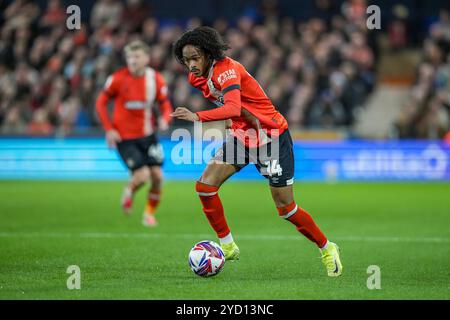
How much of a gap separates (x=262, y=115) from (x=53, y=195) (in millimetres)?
9070

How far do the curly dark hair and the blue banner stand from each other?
442 inches

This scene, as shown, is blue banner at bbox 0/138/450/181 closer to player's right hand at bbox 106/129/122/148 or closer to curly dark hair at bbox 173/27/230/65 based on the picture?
player's right hand at bbox 106/129/122/148

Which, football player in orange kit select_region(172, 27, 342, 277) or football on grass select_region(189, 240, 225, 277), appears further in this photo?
football player in orange kit select_region(172, 27, 342, 277)

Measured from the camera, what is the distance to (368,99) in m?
22.9

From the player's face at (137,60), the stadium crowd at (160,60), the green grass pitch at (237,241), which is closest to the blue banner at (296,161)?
the stadium crowd at (160,60)

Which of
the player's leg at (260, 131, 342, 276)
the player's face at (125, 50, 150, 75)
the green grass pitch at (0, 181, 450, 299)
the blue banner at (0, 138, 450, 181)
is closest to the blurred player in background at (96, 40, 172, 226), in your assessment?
the player's face at (125, 50, 150, 75)

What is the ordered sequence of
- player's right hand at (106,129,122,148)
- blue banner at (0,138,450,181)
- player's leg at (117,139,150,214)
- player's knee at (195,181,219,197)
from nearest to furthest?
player's knee at (195,181,219,197) < player's right hand at (106,129,122,148) < player's leg at (117,139,150,214) < blue banner at (0,138,450,181)

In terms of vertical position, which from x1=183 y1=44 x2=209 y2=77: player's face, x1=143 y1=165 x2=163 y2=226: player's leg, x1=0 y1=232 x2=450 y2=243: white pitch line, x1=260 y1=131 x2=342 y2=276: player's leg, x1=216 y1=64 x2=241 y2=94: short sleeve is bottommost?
x1=0 y1=232 x2=450 y2=243: white pitch line

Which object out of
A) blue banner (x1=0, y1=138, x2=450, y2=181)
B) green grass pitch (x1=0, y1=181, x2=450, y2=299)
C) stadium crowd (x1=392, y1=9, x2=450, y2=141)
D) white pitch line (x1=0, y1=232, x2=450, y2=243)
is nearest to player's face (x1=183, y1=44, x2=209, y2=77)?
green grass pitch (x1=0, y1=181, x2=450, y2=299)

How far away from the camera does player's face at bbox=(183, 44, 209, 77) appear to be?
785 cm

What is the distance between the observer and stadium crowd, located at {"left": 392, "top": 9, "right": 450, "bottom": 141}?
2023cm

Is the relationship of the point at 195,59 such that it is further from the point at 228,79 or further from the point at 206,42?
the point at 228,79

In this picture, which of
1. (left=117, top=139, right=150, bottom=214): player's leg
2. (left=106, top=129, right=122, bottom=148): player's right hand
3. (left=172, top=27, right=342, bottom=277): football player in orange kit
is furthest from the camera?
(left=117, top=139, right=150, bottom=214): player's leg

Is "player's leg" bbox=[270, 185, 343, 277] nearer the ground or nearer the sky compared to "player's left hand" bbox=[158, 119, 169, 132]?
nearer the ground
